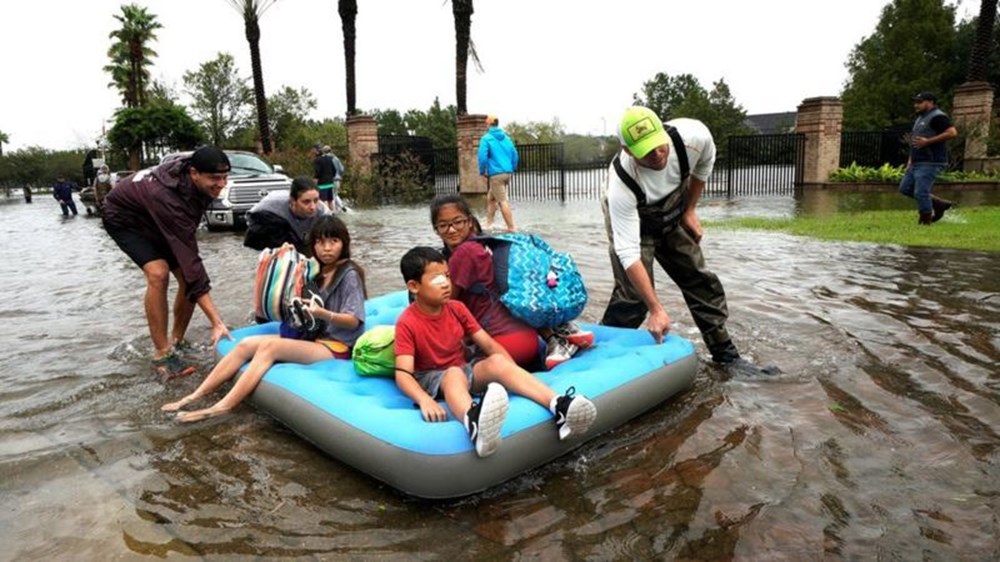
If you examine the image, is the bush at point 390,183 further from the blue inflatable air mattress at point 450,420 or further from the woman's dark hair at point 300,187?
the blue inflatable air mattress at point 450,420

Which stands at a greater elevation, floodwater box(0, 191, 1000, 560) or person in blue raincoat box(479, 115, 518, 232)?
person in blue raincoat box(479, 115, 518, 232)

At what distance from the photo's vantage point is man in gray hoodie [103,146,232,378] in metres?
4.98

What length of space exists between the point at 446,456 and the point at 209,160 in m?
3.00

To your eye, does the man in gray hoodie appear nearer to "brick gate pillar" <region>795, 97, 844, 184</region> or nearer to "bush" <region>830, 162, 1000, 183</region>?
"bush" <region>830, 162, 1000, 183</region>

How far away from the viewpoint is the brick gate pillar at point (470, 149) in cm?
2216

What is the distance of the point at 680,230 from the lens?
462 cm

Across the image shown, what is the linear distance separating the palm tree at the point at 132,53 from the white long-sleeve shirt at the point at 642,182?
44.6 meters

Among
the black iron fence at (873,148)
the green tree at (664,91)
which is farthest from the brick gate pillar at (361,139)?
the green tree at (664,91)

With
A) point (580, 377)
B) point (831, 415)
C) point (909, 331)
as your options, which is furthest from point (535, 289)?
point (909, 331)

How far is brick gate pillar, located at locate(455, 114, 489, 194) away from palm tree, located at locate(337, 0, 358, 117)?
3.98 meters

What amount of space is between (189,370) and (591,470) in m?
3.15

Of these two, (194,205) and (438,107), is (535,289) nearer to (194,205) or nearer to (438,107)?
(194,205)

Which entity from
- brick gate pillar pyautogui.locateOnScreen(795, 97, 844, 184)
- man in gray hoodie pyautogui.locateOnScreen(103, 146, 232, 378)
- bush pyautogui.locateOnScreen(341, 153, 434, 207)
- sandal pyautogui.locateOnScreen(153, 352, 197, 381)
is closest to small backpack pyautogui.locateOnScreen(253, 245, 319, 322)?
man in gray hoodie pyautogui.locateOnScreen(103, 146, 232, 378)

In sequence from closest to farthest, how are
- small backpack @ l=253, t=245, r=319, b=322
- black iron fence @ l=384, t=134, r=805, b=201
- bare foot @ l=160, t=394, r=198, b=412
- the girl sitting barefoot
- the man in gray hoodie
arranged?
1. the girl sitting barefoot
2. bare foot @ l=160, t=394, r=198, b=412
3. small backpack @ l=253, t=245, r=319, b=322
4. the man in gray hoodie
5. black iron fence @ l=384, t=134, r=805, b=201
